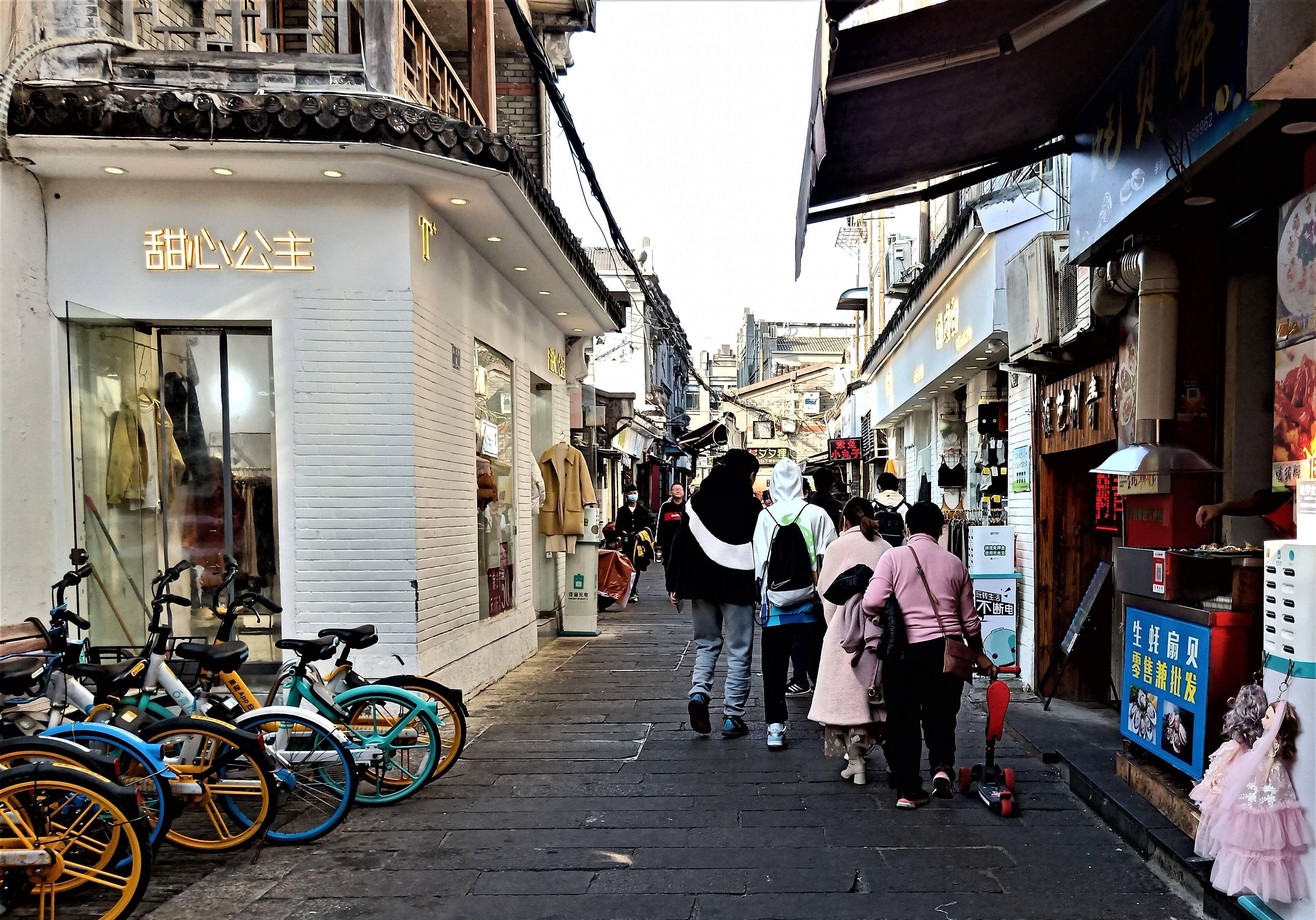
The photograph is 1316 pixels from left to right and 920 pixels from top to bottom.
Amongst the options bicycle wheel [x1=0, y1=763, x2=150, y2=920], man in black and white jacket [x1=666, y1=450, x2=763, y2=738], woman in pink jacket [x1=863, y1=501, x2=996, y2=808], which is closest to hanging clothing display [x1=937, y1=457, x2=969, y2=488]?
man in black and white jacket [x1=666, y1=450, x2=763, y2=738]

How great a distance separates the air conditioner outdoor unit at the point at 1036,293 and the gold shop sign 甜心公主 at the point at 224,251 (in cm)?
582

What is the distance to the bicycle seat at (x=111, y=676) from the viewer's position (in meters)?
4.60

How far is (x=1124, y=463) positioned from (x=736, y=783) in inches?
122

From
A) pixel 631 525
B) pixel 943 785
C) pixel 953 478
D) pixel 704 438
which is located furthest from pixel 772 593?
pixel 704 438

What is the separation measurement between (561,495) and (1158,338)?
25.9 feet

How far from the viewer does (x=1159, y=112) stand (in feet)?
14.9

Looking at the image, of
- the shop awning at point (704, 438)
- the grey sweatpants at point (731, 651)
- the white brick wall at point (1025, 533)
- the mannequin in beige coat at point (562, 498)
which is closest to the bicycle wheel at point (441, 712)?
the grey sweatpants at point (731, 651)

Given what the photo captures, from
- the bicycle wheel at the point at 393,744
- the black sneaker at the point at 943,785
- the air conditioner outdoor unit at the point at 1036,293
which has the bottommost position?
the black sneaker at the point at 943,785

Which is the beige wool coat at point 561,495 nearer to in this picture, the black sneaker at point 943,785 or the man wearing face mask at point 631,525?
the man wearing face mask at point 631,525

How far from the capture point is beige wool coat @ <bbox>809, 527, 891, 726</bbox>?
18.8ft

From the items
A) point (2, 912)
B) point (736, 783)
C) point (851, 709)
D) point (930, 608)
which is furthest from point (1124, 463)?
point (2, 912)

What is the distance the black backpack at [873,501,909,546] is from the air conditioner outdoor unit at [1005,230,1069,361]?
214cm

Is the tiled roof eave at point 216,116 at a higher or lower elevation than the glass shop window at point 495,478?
higher

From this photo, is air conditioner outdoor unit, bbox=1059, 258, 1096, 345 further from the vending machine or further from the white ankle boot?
the white ankle boot
